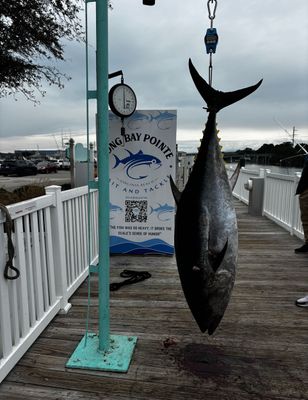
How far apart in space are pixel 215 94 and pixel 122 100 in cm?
258

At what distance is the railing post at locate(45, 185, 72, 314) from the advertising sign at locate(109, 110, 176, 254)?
1.62 m

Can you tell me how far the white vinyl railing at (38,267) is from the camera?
6.64 ft

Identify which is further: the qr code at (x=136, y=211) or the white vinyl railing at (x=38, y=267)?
the qr code at (x=136, y=211)

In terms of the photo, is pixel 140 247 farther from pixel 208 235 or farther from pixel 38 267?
pixel 208 235

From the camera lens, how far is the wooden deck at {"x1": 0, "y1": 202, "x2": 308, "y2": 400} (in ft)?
6.20

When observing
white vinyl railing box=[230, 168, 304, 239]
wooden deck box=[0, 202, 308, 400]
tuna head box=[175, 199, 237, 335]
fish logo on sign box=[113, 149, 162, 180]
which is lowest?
wooden deck box=[0, 202, 308, 400]

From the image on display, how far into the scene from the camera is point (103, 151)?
2.07 meters

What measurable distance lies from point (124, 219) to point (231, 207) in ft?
10.0

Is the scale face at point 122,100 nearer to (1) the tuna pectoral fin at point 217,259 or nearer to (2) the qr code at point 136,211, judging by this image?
(2) the qr code at point 136,211

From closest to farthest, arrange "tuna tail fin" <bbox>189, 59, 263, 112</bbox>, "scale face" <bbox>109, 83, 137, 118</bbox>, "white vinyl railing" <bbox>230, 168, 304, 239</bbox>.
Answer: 1. "tuna tail fin" <bbox>189, 59, 263, 112</bbox>
2. "scale face" <bbox>109, 83, 137, 118</bbox>
3. "white vinyl railing" <bbox>230, 168, 304, 239</bbox>

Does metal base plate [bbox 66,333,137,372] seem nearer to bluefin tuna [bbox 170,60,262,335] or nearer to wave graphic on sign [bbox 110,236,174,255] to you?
bluefin tuna [bbox 170,60,262,335]

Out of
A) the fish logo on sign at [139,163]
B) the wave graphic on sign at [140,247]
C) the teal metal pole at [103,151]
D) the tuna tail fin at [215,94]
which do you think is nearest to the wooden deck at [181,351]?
the teal metal pole at [103,151]

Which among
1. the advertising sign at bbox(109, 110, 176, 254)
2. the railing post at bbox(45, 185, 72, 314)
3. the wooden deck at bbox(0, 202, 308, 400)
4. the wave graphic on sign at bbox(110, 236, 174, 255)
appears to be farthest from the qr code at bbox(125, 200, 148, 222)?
the railing post at bbox(45, 185, 72, 314)

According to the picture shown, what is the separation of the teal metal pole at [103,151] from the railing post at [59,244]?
0.77 metres
